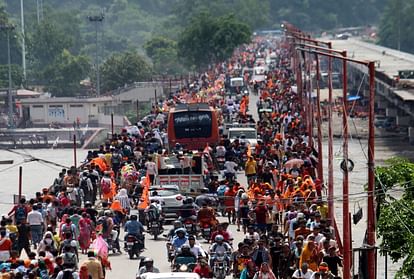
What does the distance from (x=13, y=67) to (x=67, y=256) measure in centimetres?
10695

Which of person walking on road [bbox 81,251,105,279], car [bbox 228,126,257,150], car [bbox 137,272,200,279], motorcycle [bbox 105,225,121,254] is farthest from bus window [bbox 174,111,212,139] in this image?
car [bbox 137,272,200,279]

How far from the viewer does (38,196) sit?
32.4 m

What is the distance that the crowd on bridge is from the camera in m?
25.5

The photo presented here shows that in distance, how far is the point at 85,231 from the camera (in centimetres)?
2984

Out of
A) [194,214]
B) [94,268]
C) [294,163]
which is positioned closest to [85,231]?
[194,214]

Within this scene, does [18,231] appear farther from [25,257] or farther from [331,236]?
[331,236]

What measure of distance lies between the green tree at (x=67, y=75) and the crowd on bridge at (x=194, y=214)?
269ft

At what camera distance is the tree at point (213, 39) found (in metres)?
119

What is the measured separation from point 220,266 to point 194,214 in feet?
17.4

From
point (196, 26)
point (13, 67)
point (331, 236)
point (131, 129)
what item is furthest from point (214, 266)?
point (13, 67)

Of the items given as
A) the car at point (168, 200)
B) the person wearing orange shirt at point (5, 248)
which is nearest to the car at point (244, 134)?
the car at point (168, 200)

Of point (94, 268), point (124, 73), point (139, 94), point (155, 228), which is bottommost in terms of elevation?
point (155, 228)

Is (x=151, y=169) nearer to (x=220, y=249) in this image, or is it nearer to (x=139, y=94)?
(x=220, y=249)

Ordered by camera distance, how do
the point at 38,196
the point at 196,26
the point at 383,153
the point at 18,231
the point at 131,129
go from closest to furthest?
the point at 18,231, the point at 38,196, the point at 131,129, the point at 383,153, the point at 196,26
